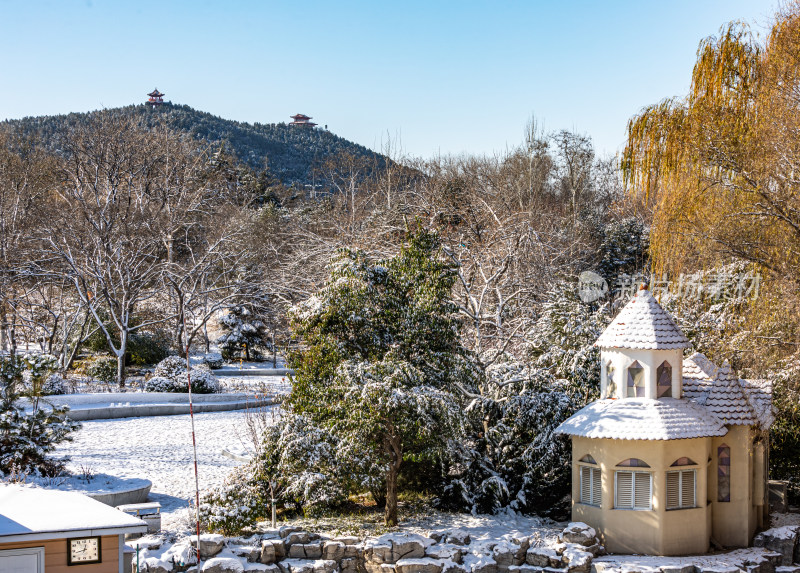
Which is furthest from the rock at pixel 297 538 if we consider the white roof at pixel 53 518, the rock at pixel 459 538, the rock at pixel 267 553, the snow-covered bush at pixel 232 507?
the white roof at pixel 53 518

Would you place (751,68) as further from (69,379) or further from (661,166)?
(69,379)

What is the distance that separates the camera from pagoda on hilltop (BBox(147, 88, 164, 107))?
105 metres

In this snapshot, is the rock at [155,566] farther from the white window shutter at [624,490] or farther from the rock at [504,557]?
the white window shutter at [624,490]

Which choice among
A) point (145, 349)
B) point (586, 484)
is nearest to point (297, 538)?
point (586, 484)

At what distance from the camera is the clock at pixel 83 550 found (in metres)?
10.4

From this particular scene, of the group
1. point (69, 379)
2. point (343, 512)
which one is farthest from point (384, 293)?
point (69, 379)

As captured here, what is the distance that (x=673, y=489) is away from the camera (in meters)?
15.3

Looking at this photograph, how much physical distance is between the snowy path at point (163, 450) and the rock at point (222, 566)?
2427mm

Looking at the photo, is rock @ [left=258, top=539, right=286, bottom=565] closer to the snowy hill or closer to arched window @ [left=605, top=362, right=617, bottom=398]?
arched window @ [left=605, top=362, right=617, bottom=398]

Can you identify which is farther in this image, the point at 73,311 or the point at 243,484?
the point at 73,311

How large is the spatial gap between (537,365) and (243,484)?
→ 323 inches

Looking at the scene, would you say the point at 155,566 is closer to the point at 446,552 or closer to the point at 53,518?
the point at 53,518

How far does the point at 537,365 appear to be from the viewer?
19.8m

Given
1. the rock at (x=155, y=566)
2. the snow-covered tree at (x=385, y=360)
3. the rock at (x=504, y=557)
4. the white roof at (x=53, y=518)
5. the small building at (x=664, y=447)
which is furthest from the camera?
the small building at (x=664, y=447)
